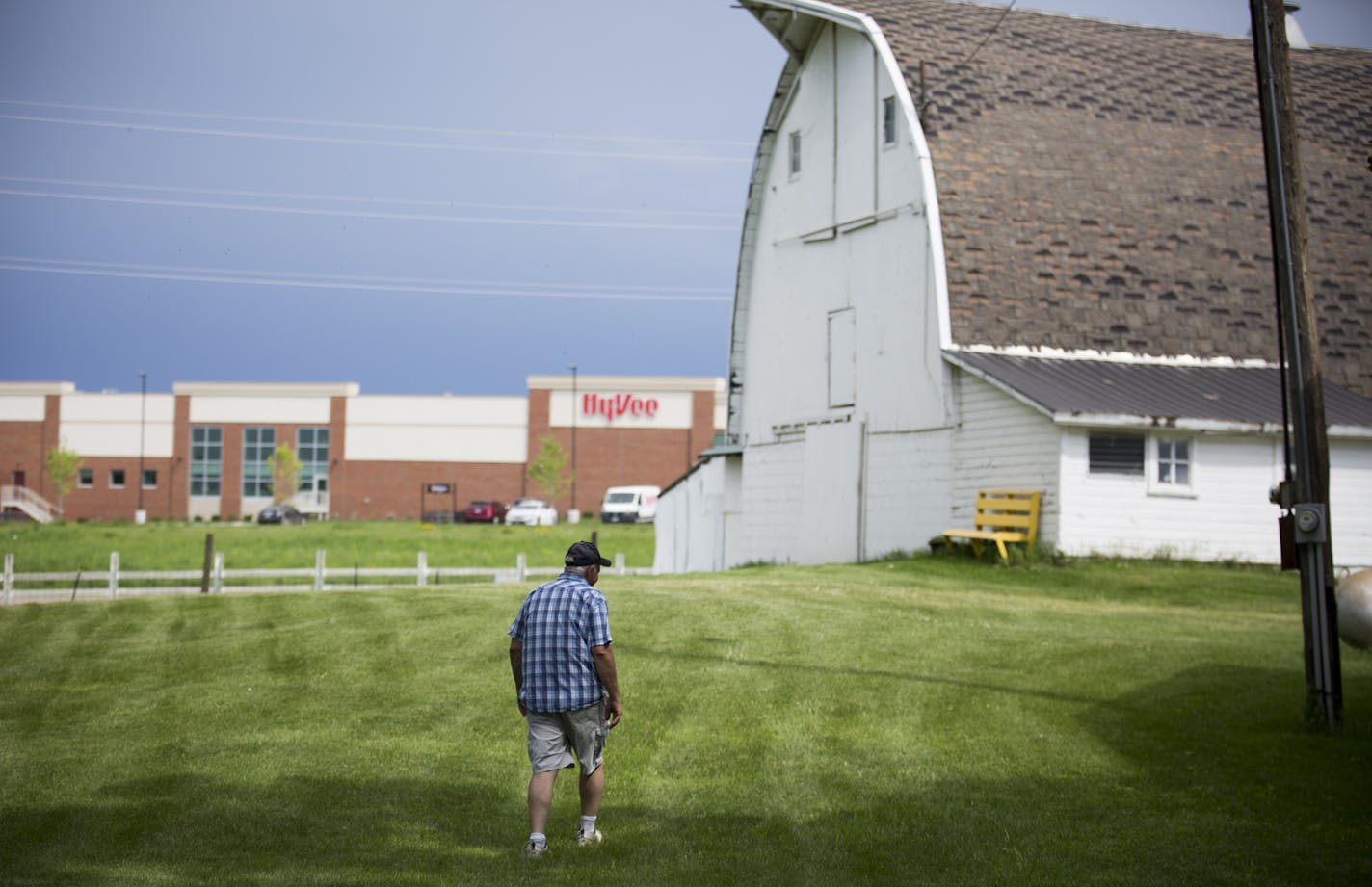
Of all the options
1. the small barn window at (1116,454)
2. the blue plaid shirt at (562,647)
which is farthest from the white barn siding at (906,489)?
the blue plaid shirt at (562,647)

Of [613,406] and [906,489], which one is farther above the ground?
[613,406]

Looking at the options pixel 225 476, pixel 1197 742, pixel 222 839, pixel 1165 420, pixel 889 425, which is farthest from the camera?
pixel 225 476

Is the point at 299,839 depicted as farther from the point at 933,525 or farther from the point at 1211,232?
the point at 1211,232

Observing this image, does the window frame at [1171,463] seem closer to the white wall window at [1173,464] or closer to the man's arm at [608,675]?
the white wall window at [1173,464]

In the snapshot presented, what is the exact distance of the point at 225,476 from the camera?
277 feet

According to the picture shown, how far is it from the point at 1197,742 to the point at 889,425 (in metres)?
17.4

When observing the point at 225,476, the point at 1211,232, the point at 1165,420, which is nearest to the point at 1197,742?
the point at 1165,420

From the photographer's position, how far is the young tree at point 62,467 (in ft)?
261

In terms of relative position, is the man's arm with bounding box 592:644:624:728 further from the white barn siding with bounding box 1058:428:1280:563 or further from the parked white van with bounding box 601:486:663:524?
the parked white van with bounding box 601:486:663:524

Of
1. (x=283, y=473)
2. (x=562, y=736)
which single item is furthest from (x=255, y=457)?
(x=562, y=736)

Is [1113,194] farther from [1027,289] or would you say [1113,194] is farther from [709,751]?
[709,751]

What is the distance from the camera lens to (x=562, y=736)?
335 inches

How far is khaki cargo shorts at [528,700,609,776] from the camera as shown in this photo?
27.7 ft

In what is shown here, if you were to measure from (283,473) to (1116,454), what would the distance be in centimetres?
6385
